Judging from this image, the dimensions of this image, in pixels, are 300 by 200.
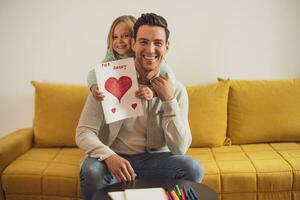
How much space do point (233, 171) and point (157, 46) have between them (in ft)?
2.53

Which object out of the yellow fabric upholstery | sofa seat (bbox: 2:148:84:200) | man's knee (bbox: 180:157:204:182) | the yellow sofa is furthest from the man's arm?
the yellow fabric upholstery

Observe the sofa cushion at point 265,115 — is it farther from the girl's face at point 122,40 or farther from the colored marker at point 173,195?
the colored marker at point 173,195

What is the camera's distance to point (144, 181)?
4.51 feet

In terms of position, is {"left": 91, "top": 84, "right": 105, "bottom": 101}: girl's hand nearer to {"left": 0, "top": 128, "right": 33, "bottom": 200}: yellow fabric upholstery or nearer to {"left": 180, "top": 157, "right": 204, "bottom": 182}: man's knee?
{"left": 180, "top": 157, "right": 204, "bottom": 182}: man's knee

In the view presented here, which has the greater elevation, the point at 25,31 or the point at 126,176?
the point at 25,31

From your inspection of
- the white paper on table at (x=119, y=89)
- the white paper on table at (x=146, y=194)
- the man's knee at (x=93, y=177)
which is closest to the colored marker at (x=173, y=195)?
the white paper on table at (x=146, y=194)

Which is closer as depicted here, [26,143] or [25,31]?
[26,143]

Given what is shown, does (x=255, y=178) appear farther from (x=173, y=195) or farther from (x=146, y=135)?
(x=173, y=195)

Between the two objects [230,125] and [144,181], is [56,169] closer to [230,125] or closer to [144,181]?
[144,181]

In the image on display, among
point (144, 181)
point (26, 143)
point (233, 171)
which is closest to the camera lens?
point (144, 181)

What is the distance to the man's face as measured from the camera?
5.04ft

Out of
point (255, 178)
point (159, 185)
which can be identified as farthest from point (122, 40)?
point (255, 178)

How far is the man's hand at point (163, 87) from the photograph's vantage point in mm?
1512

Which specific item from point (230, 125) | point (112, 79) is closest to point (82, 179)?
point (112, 79)
